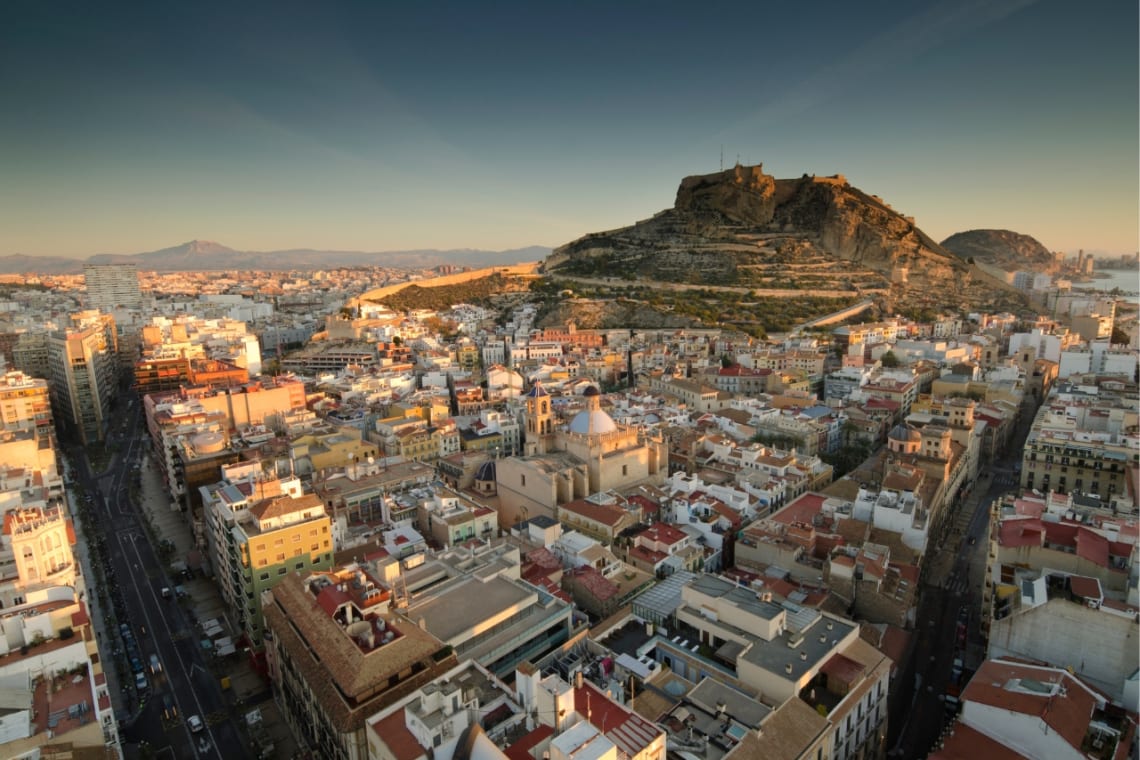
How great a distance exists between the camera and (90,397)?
56.6 meters

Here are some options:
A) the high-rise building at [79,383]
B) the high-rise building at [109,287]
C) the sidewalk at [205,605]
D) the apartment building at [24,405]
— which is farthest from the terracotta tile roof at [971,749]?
the high-rise building at [109,287]

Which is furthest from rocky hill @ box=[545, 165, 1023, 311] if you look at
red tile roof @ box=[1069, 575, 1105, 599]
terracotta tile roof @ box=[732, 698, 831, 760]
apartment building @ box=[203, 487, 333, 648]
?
terracotta tile roof @ box=[732, 698, 831, 760]

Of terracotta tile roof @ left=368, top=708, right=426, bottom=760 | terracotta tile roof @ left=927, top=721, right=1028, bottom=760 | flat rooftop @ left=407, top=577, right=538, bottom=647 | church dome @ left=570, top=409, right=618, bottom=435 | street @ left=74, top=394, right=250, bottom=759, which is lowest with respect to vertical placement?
street @ left=74, top=394, right=250, bottom=759

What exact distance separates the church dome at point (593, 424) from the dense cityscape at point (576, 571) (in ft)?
0.75

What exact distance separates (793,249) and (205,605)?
10113 cm

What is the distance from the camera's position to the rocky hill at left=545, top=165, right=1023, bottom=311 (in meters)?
101

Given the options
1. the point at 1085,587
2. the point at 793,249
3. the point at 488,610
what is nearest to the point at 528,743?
the point at 488,610

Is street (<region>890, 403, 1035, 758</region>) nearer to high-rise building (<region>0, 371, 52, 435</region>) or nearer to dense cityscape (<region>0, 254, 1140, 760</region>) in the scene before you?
dense cityscape (<region>0, 254, 1140, 760</region>)

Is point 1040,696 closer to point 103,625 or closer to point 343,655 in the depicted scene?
point 343,655

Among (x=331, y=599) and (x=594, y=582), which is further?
(x=594, y=582)

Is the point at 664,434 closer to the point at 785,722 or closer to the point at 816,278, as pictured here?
the point at 785,722

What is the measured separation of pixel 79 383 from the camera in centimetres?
5619

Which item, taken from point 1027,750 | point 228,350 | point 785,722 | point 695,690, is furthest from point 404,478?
point 228,350

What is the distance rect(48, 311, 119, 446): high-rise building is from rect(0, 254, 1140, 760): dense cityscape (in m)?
0.37
